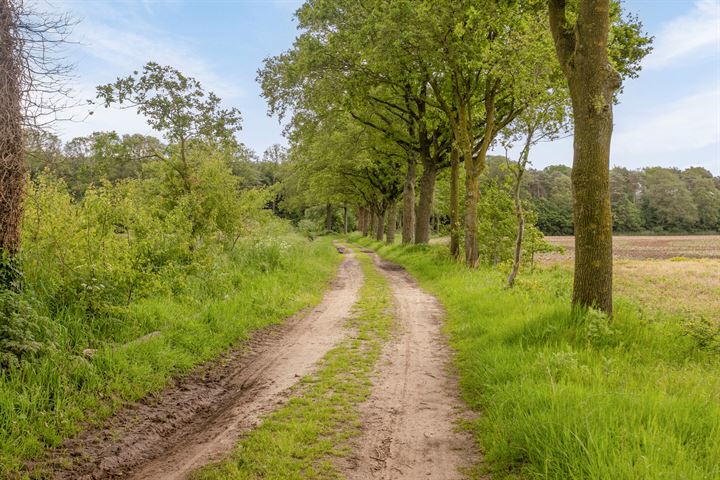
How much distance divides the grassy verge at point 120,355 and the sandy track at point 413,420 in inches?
110

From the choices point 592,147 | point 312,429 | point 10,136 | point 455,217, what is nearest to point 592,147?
point 592,147

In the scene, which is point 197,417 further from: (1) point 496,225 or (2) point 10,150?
(1) point 496,225

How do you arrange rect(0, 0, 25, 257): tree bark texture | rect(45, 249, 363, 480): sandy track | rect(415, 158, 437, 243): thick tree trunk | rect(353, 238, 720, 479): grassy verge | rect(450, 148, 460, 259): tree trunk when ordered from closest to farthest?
rect(353, 238, 720, 479): grassy verge < rect(45, 249, 363, 480): sandy track < rect(0, 0, 25, 257): tree bark texture < rect(450, 148, 460, 259): tree trunk < rect(415, 158, 437, 243): thick tree trunk

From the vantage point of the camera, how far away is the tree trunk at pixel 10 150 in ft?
18.6

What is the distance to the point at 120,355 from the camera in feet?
18.8

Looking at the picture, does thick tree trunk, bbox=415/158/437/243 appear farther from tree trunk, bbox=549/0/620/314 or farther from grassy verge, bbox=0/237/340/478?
tree trunk, bbox=549/0/620/314

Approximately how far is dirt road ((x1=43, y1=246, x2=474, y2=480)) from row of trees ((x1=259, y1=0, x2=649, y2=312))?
9.98 ft

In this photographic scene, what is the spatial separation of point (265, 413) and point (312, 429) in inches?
30.4

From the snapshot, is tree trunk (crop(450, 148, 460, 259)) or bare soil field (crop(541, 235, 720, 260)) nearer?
Answer: tree trunk (crop(450, 148, 460, 259))

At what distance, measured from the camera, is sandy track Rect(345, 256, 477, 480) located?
4.00 metres

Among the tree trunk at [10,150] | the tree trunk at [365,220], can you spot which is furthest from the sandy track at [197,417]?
the tree trunk at [365,220]

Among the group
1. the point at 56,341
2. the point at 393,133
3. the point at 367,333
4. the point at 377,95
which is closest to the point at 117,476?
the point at 56,341

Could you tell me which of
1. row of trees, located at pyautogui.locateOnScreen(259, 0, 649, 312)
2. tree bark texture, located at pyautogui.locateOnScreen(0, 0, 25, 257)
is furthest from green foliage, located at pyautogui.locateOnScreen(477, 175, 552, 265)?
tree bark texture, located at pyautogui.locateOnScreen(0, 0, 25, 257)

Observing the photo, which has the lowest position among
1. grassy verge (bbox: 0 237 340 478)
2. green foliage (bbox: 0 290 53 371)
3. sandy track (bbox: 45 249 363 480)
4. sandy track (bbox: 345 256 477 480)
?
sandy track (bbox: 45 249 363 480)
